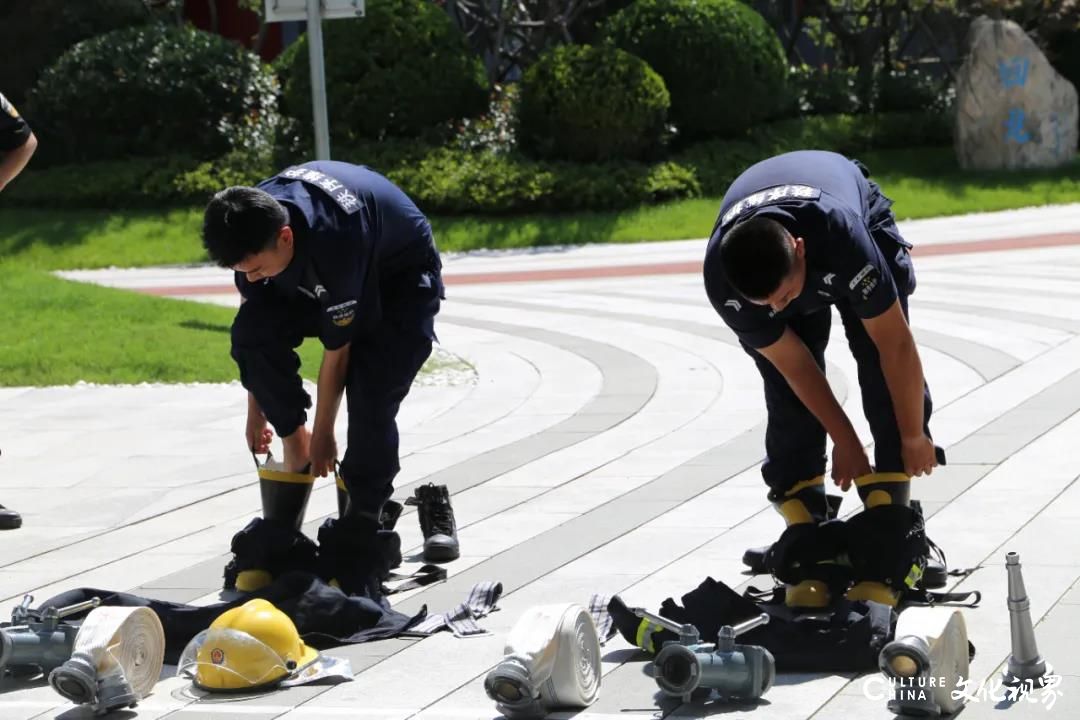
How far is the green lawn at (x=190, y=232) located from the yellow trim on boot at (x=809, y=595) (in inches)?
281

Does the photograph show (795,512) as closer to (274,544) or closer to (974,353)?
(274,544)

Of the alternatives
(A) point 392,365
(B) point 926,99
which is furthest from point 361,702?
(B) point 926,99

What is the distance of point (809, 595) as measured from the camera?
16.3ft

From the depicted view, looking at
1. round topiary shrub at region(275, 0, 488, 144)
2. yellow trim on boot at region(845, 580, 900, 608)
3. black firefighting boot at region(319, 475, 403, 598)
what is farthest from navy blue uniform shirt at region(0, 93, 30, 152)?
round topiary shrub at region(275, 0, 488, 144)

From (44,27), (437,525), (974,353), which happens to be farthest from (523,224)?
(437,525)

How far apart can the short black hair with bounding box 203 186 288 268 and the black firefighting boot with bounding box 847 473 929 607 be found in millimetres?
1898

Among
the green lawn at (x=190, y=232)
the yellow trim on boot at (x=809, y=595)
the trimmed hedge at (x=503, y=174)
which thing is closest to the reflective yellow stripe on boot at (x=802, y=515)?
the yellow trim on boot at (x=809, y=595)

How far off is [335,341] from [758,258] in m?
1.50

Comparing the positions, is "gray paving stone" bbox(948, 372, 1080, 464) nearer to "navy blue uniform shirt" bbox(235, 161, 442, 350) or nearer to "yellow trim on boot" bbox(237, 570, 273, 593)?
"navy blue uniform shirt" bbox(235, 161, 442, 350)

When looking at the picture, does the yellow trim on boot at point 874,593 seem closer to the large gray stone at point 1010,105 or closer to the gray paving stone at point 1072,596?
the gray paving stone at point 1072,596

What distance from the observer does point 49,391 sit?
9.91 metres

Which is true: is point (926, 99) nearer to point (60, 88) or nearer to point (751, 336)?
point (60, 88)

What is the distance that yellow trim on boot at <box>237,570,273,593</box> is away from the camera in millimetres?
5355

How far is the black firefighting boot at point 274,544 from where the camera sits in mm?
5371
